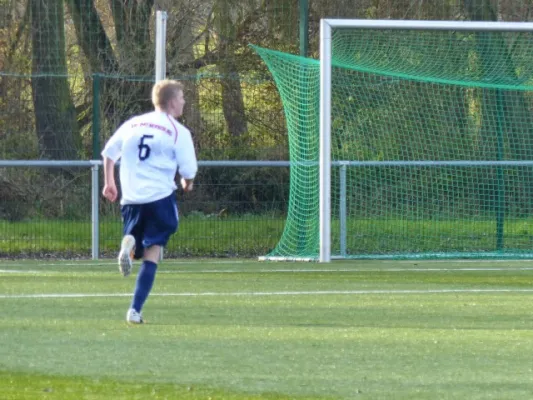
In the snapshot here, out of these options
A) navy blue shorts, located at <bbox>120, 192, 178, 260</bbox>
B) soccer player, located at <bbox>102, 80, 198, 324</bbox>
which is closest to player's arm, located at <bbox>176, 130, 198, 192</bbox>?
soccer player, located at <bbox>102, 80, 198, 324</bbox>

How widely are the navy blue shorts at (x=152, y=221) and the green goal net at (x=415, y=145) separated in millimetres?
6128

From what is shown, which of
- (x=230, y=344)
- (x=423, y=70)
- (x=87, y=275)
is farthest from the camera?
(x=423, y=70)

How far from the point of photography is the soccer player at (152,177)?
8453 mm

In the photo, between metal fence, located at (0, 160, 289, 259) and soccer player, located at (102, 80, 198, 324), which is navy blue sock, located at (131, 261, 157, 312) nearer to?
soccer player, located at (102, 80, 198, 324)

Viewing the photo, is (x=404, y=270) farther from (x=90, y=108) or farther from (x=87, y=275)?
(x=90, y=108)

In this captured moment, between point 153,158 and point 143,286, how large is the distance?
0.80 meters

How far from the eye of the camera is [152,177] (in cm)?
846

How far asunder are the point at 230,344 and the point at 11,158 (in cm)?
916

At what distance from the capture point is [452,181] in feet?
53.1

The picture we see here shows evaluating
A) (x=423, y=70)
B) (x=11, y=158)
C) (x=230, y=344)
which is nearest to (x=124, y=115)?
(x=11, y=158)

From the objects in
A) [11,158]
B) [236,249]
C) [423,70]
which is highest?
[423,70]

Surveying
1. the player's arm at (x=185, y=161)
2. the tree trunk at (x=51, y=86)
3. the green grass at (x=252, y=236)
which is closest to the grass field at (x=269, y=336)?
the player's arm at (x=185, y=161)

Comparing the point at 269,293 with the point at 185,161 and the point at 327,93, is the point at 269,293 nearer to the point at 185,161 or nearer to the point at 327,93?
the point at 185,161

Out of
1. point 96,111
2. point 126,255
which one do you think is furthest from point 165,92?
point 96,111
